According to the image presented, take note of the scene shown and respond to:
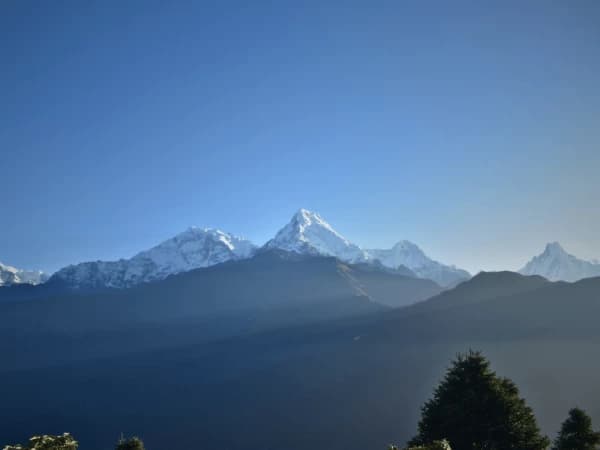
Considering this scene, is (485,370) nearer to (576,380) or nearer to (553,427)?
(553,427)

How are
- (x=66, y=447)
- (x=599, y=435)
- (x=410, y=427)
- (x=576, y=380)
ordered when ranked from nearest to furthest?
(x=66, y=447) → (x=599, y=435) → (x=410, y=427) → (x=576, y=380)

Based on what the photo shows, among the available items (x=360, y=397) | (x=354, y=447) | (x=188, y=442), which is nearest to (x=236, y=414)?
(x=188, y=442)

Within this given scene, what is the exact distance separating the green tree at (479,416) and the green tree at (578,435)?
12.0ft

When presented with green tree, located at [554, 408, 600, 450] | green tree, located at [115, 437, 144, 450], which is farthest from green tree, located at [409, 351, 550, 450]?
green tree, located at [115, 437, 144, 450]

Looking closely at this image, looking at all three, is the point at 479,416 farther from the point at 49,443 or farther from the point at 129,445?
the point at 49,443

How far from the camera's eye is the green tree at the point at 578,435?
28.0 m

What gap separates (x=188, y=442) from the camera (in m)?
166

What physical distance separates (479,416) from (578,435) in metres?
8.15

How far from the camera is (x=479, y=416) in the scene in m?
26.7

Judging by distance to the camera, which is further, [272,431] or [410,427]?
[272,431]

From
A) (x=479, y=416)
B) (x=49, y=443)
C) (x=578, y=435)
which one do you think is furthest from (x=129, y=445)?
(x=578, y=435)

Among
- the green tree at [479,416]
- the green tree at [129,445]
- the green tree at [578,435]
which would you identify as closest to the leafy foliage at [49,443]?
the green tree at [129,445]

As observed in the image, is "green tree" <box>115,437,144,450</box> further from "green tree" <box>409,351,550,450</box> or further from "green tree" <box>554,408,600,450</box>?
"green tree" <box>554,408,600,450</box>

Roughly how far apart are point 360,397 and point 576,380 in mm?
94289
